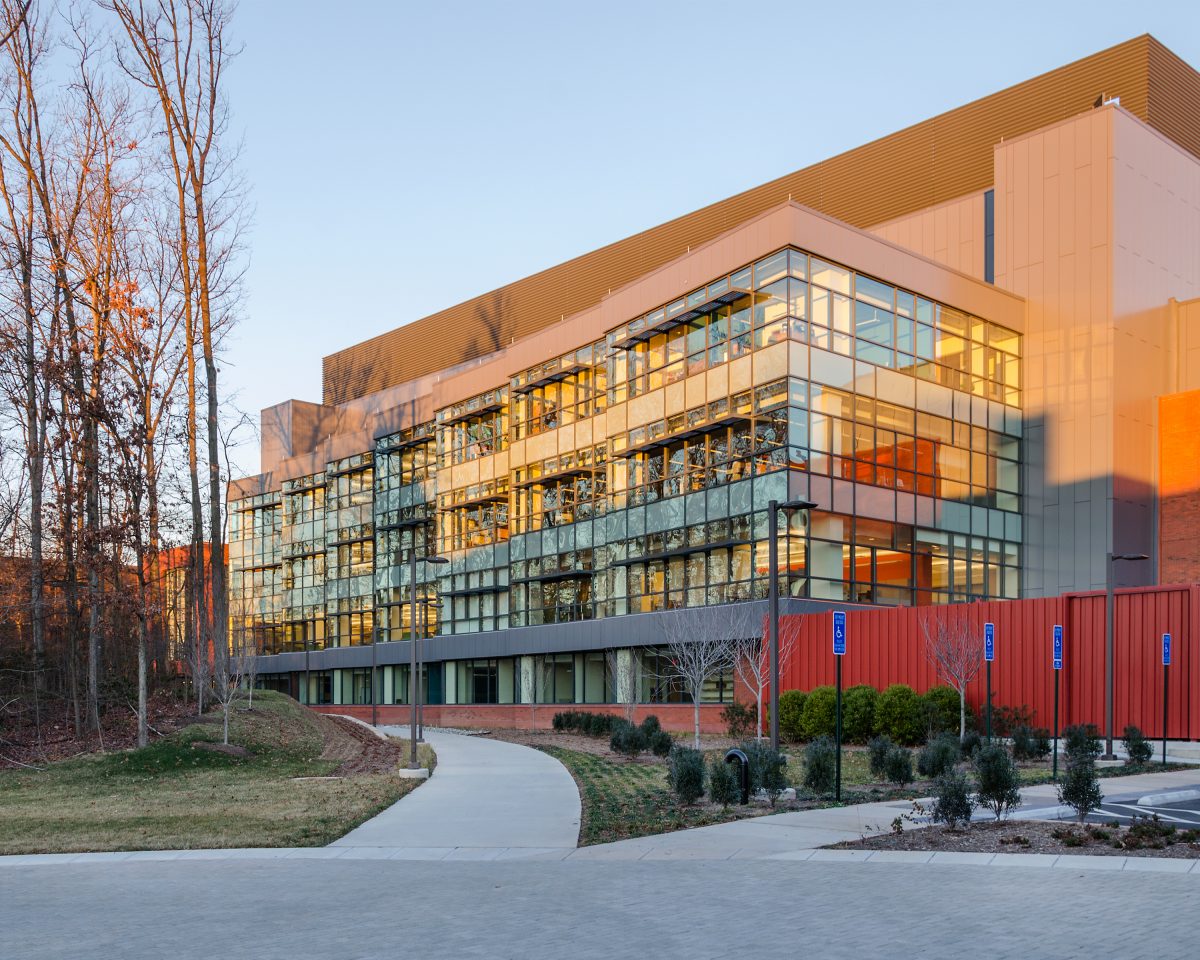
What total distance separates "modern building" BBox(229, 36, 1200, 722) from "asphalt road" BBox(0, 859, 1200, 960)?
72.5ft

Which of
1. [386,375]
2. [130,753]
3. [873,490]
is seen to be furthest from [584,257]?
[130,753]

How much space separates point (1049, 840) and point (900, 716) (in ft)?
50.2

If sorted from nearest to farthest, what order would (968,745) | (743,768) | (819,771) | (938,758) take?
(743,768), (819,771), (938,758), (968,745)

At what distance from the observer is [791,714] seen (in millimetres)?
29500

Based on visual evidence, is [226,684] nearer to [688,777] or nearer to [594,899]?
[688,777]

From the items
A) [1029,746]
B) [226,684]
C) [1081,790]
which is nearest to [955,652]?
[1029,746]

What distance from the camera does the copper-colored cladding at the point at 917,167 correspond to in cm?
4056

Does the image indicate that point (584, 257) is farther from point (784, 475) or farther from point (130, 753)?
point (130, 753)

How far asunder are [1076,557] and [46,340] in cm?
3163

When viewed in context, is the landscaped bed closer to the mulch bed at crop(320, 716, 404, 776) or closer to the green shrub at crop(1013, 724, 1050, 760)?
the green shrub at crop(1013, 724, 1050, 760)

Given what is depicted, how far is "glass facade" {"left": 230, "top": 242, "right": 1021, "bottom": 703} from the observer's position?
34781 mm

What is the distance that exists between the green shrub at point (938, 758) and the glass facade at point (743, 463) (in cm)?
1480

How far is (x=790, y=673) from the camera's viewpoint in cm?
3272

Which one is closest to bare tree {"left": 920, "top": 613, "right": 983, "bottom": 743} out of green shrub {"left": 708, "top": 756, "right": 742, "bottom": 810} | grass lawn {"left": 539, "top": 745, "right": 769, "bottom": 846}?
grass lawn {"left": 539, "top": 745, "right": 769, "bottom": 846}
